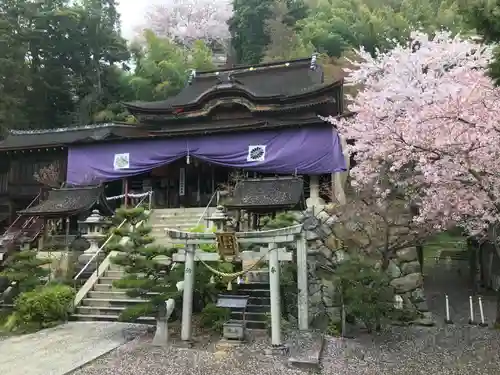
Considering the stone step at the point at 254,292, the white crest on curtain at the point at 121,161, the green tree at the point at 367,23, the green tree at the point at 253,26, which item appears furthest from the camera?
the green tree at the point at 253,26

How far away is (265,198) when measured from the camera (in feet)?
40.7

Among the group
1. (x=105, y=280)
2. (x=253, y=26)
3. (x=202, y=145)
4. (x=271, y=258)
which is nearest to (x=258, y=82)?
(x=202, y=145)

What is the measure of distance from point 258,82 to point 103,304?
50.2ft

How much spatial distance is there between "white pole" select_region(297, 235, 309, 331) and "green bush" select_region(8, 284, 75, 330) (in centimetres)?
513

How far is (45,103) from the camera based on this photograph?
1177 inches

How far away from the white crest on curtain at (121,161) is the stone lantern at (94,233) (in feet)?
16.2

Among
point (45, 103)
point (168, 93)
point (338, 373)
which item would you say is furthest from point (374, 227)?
point (45, 103)

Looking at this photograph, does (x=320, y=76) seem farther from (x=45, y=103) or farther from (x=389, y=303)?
(x=45, y=103)

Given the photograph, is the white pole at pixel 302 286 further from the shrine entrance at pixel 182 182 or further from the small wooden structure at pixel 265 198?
the shrine entrance at pixel 182 182

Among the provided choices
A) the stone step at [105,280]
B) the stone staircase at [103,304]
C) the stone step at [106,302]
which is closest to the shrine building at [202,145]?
the stone step at [105,280]

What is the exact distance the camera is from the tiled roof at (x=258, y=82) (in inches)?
742

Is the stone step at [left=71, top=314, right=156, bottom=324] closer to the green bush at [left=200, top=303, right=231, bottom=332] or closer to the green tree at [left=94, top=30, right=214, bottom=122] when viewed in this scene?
the green bush at [left=200, top=303, right=231, bottom=332]

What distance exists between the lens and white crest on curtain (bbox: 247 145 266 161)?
1603 centimetres

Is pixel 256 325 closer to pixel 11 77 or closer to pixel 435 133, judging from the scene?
pixel 435 133
